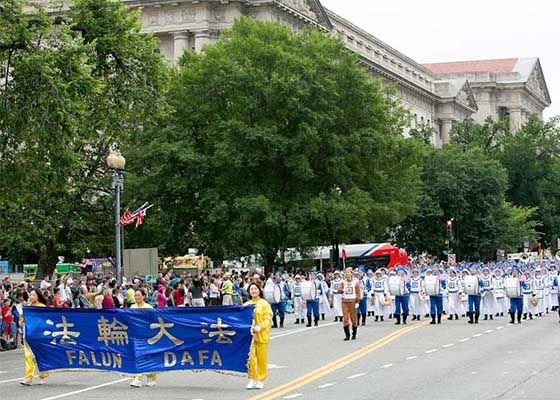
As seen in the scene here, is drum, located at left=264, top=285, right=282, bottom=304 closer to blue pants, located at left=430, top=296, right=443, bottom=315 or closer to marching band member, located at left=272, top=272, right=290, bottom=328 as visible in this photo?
marching band member, located at left=272, top=272, right=290, bottom=328

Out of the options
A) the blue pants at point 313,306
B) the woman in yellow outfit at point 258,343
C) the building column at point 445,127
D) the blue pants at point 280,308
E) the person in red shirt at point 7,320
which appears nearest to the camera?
the woman in yellow outfit at point 258,343

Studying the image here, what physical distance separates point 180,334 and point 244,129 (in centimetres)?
3334

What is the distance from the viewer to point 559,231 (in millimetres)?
107125

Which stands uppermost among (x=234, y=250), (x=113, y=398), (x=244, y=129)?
(x=244, y=129)

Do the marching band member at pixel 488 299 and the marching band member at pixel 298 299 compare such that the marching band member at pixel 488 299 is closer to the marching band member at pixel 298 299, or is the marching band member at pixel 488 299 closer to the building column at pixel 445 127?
the marching band member at pixel 298 299

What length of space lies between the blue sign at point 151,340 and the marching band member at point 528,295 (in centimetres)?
1943

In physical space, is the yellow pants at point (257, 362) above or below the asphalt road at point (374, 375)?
above

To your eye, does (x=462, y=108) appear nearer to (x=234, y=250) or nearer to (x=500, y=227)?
(x=500, y=227)

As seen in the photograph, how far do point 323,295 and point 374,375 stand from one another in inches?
802

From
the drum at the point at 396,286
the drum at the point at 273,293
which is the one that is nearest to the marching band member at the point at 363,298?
the drum at the point at 396,286

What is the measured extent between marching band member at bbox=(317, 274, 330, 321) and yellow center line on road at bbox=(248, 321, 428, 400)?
858 centimetres

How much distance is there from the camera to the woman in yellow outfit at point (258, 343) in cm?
1706

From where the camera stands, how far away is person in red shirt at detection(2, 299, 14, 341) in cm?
2773

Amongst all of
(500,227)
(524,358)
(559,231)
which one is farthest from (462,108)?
(524,358)
